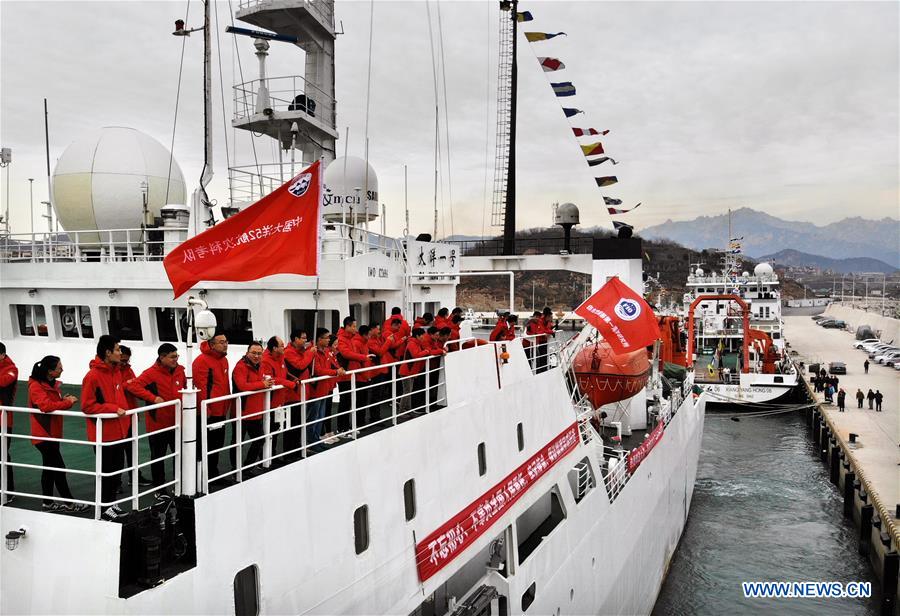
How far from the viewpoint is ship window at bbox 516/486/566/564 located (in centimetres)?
1159

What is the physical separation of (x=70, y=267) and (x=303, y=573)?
1036 centimetres

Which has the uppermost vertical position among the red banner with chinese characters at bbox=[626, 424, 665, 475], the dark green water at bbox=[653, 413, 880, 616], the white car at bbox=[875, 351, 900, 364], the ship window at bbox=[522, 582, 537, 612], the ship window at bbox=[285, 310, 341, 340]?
the ship window at bbox=[285, 310, 341, 340]

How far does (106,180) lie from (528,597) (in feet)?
42.9

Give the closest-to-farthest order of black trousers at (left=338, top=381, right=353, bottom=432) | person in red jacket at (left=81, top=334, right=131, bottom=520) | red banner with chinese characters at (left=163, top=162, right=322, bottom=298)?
1. person in red jacket at (left=81, top=334, right=131, bottom=520)
2. red banner with chinese characters at (left=163, top=162, right=322, bottom=298)
3. black trousers at (left=338, top=381, right=353, bottom=432)

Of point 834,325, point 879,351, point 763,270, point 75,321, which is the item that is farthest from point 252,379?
point 834,325

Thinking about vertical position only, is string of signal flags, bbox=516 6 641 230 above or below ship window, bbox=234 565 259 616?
above

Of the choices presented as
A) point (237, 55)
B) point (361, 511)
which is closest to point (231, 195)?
point (237, 55)

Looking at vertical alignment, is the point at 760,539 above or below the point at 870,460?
below

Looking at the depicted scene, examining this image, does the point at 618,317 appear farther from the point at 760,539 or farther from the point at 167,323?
the point at 760,539

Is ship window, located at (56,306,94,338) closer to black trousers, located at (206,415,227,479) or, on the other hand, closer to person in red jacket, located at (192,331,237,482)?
black trousers, located at (206,415,227,479)

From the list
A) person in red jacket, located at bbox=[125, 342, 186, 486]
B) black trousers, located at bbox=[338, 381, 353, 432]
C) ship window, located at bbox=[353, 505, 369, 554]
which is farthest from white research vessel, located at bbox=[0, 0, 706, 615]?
black trousers, located at bbox=[338, 381, 353, 432]

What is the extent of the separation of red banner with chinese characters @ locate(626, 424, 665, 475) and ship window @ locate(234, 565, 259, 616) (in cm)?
1076

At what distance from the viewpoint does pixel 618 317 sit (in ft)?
46.2

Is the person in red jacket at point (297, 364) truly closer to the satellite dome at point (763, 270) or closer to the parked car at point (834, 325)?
the satellite dome at point (763, 270)
